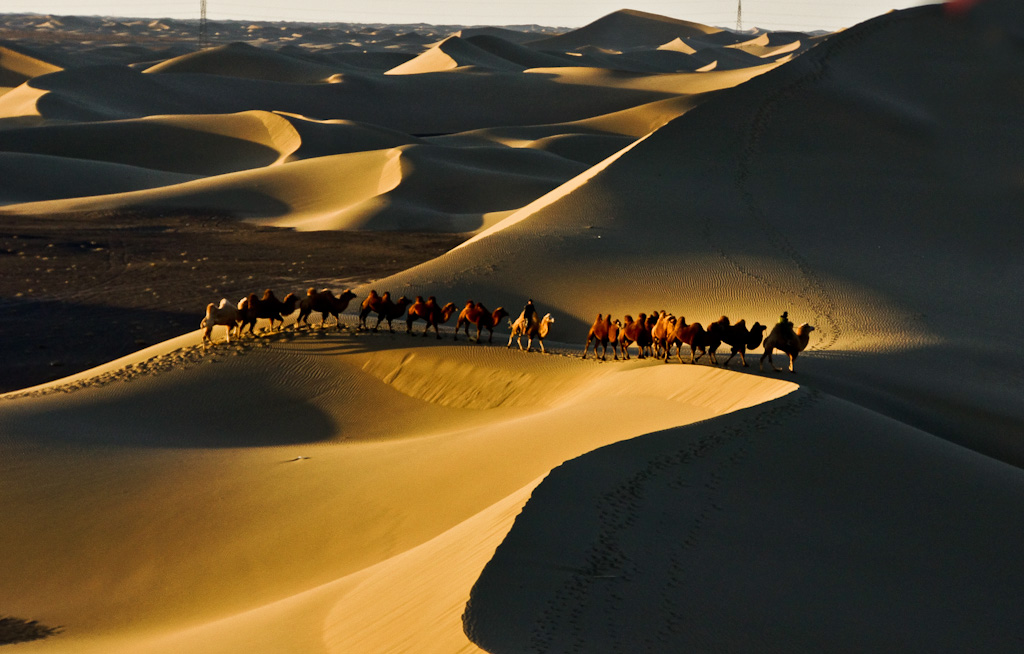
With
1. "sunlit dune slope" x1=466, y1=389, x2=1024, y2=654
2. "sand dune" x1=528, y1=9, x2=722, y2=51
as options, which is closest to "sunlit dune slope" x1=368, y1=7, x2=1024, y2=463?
"sunlit dune slope" x1=466, y1=389, x2=1024, y2=654

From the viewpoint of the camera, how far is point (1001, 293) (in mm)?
23047

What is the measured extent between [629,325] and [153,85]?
66.7m

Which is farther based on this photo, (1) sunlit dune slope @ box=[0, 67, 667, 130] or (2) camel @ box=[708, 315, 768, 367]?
(1) sunlit dune slope @ box=[0, 67, 667, 130]

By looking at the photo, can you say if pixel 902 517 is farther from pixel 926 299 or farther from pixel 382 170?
pixel 382 170

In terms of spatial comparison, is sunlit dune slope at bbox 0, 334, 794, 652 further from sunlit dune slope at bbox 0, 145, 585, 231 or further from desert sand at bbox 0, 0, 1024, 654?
sunlit dune slope at bbox 0, 145, 585, 231

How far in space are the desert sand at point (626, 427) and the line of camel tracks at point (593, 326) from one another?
39cm

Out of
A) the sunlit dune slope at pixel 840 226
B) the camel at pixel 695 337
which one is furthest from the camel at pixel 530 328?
the sunlit dune slope at pixel 840 226

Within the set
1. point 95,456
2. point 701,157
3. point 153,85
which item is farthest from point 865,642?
point 153,85

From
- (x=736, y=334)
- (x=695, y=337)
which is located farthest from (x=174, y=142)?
(x=736, y=334)

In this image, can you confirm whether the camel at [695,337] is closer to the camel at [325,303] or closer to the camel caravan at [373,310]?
the camel caravan at [373,310]

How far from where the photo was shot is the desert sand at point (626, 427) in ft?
25.0

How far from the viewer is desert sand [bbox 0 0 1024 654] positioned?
7629mm

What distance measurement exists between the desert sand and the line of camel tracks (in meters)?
0.39

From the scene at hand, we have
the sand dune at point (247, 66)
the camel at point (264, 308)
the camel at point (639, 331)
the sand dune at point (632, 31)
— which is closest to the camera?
the camel at point (639, 331)
